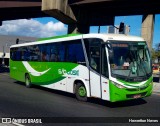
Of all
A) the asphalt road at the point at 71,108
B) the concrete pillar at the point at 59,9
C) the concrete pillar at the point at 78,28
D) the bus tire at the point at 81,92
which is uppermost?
the concrete pillar at the point at 59,9

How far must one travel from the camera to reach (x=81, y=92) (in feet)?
42.4

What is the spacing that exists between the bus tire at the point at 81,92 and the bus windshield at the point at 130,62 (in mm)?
2270

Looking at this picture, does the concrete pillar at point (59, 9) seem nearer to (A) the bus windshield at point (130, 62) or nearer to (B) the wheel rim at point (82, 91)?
(B) the wheel rim at point (82, 91)

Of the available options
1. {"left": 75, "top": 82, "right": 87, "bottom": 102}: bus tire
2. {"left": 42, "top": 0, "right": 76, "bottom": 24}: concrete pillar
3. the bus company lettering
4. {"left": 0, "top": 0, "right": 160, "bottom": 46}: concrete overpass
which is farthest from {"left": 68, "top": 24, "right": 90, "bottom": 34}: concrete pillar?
{"left": 75, "top": 82, "right": 87, "bottom": 102}: bus tire

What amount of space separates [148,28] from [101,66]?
17006 millimetres

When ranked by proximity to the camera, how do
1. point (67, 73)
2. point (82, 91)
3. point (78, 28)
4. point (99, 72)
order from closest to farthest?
point (99, 72), point (82, 91), point (67, 73), point (78, 28)

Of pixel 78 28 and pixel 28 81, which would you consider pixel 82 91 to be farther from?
pixel 78 28

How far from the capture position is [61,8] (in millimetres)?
23609

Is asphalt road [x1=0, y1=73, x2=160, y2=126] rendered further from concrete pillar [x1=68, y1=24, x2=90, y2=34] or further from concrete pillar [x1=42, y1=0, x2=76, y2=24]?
concrete pillar [x1=68, y1=24, x2=90, y2=34]

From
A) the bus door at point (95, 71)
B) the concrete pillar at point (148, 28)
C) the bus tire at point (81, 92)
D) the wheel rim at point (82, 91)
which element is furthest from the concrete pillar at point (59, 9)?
the bus door at point (95, 71)

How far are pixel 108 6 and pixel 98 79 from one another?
15.3m

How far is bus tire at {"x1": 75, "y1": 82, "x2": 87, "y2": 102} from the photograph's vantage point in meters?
12.7

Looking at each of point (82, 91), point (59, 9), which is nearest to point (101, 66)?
point (82, 91)

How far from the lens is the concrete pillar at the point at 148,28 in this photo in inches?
1054
